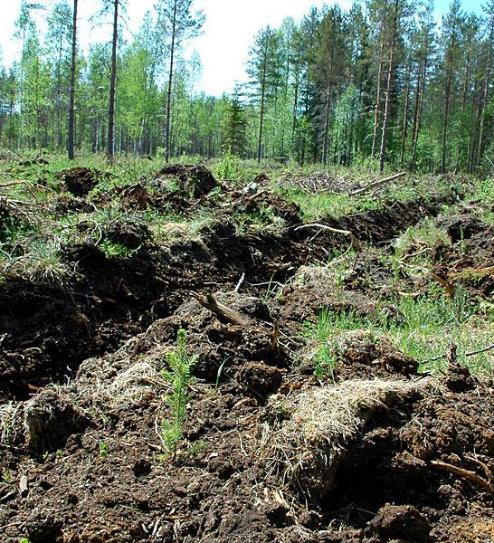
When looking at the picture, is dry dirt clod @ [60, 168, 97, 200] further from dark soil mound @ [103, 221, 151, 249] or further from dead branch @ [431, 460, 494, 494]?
dead branch @ [431, 460, 494, 494]

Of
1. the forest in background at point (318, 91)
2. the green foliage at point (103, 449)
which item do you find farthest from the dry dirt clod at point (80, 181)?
the forest in background at point (318, 91)

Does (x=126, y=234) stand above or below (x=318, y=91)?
below

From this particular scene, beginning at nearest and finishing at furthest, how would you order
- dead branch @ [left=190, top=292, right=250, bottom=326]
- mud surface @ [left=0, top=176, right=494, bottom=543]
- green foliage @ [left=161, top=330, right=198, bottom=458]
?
mud surface @ [left=0, top=176, right=494, bottom=543] < green foliage @ [left=161, top=330, right=198, bottom=458] < dead branch @ [left=190, top=292, right=250, bottom=326]

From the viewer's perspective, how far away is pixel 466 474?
2.32 meters

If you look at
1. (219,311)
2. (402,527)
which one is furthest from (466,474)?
(219,311)

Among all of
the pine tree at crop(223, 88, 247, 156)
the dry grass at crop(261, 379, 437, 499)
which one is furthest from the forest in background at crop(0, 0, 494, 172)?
the dry grass at crop(261, 379, 437, 499)

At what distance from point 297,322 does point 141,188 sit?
383 centimetres

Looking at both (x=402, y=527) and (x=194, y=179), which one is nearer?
(x=402, y=527)

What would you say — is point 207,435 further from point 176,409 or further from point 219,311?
point 219,311

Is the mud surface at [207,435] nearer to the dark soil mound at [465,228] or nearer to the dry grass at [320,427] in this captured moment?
the dry grass at [320,427]

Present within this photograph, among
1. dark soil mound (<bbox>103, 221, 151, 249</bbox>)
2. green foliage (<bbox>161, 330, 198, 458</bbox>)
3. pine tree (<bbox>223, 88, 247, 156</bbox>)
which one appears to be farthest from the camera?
pine tree (<bbox>223, 88, 247, 156</bbox>)

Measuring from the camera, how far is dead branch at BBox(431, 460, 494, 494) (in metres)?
2.30

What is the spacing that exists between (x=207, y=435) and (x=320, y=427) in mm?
638

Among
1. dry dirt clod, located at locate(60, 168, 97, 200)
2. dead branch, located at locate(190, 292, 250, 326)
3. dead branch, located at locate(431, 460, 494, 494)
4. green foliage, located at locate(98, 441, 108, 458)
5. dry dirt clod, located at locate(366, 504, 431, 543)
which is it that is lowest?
green foliage, located at locate(98, 441, 108, 458)
